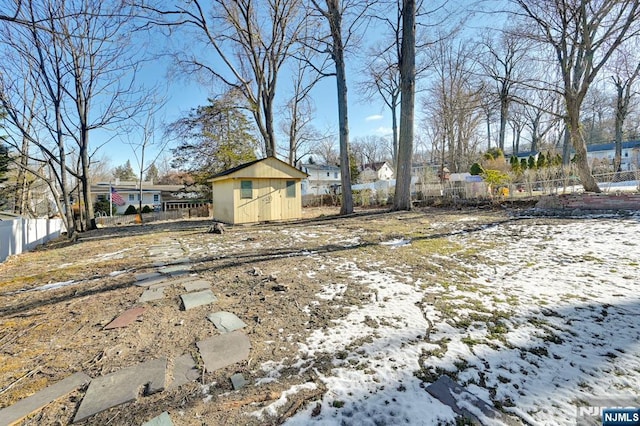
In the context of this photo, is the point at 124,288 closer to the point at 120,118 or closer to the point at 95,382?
the point at 95,382

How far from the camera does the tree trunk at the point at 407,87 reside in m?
10.1

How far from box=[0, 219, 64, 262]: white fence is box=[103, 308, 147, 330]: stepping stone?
6.31m

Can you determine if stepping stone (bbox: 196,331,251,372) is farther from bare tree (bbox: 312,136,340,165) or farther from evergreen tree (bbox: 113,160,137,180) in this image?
evergreen tree (bbox: 113,160,137,180)

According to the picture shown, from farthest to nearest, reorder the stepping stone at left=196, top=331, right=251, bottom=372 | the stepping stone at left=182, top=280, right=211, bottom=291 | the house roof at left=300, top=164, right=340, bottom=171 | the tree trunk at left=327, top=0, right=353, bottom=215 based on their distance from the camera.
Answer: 1. the house roof at left=300, top=164, right=340, bottom=171
2. the tree trunk at left=327, top=0, right=353, bottom=215
3. the stepping stone at left=182, top=280, right=211, bottom=291
4. the stepping stone at left=196, top=331, right=251, bottom=372

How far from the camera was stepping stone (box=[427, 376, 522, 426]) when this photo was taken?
1.37 m

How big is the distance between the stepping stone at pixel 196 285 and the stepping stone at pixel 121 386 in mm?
1464

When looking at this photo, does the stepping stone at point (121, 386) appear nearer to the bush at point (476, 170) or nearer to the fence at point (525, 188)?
the fence at point (525, 188)

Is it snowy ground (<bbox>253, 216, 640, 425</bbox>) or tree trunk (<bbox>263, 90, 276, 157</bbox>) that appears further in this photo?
tree trunk (<bbox>263, 90, 276, 157</bbox>)

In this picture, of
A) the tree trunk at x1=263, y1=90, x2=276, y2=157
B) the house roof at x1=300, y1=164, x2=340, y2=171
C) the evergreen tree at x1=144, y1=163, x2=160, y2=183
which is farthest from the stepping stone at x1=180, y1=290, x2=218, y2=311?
the evergreen tree at x1=144, y1=163, x2=160, y2=183

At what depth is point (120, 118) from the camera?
12141 millimetres

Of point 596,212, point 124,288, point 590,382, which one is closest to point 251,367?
point 590,382

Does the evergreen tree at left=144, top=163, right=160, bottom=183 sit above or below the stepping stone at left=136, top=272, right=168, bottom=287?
above

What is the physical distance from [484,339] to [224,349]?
1.98 meters

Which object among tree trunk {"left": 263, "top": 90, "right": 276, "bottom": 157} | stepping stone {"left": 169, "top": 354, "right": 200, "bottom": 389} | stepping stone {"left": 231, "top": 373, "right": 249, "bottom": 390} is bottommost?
stepping stone {"left": 169, "top": 354, "right": 200, "bottom": 389}
